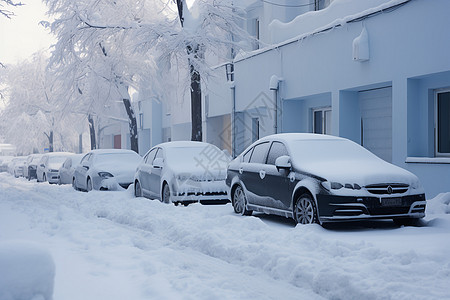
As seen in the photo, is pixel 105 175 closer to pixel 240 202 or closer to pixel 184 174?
pixel 184 174

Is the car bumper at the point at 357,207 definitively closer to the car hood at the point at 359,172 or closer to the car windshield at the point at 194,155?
the car hood at the point at 359,172

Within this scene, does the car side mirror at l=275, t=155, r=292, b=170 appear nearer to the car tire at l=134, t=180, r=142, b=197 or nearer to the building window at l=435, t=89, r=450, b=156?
the building window at l=435, t=89, r=450, b=156

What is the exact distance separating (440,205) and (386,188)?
2.64 m

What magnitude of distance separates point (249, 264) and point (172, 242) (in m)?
2.04

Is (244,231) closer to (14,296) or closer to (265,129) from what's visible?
(14,296)

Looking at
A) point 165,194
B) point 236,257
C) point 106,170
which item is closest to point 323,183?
point 236,257

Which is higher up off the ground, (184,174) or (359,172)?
(359,172)

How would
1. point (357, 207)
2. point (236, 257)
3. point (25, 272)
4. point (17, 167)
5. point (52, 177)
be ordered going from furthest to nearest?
point (17, 167)
point (52, 177)
point (357, 207)
point (236, 257)
point (25, 272)

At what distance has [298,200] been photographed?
31.5 feet

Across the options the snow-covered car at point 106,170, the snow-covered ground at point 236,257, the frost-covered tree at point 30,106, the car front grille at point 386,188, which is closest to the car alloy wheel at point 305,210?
the snow-covered ground at point 236,257

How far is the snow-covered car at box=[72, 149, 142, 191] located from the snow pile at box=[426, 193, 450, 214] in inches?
375

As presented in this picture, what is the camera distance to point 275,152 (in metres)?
10.8

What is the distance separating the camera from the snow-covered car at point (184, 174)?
13.1 m

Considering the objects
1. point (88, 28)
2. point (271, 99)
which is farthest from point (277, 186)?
point (88, 28)
